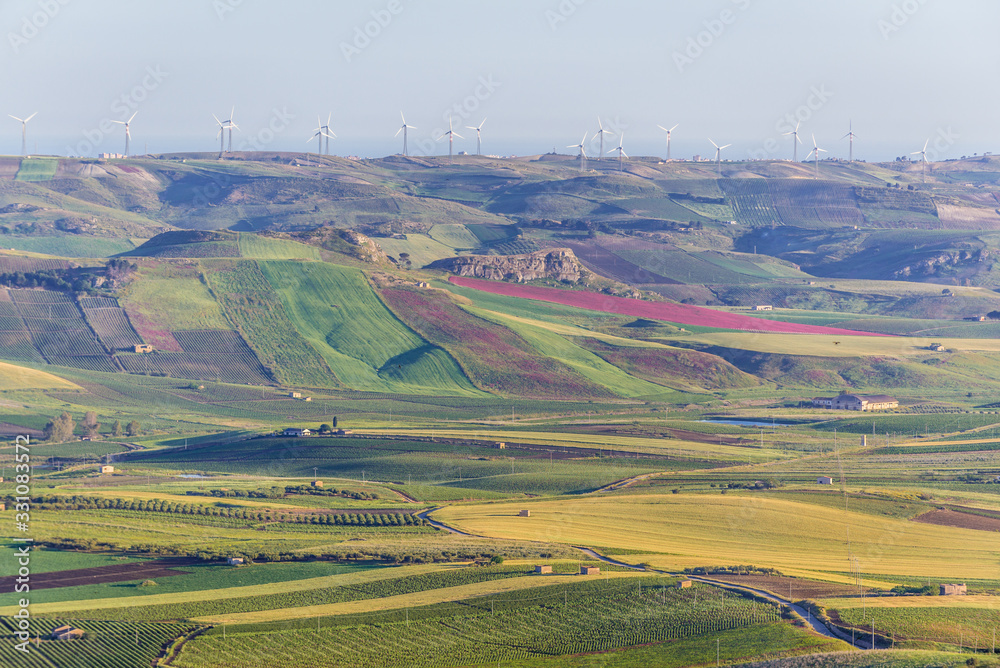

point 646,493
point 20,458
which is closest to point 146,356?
point 20,458

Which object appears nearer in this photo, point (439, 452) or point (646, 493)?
point (646, 493)

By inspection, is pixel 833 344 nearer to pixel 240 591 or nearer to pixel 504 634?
pixel 504 634

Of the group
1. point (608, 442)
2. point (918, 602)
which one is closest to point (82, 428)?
point (608, 442)

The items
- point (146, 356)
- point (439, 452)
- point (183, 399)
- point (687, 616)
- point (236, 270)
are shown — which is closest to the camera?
point (687, 616)

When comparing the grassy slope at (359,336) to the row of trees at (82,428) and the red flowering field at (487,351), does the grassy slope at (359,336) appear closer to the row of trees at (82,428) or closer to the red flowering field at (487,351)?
the red flowering field at (487,351)

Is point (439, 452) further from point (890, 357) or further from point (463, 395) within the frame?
point (890, 357)

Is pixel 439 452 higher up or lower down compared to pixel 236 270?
lower down

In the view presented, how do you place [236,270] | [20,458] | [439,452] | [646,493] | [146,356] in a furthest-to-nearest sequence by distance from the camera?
[236,270], [146,356], [439,452], [20,458], [646,493]
